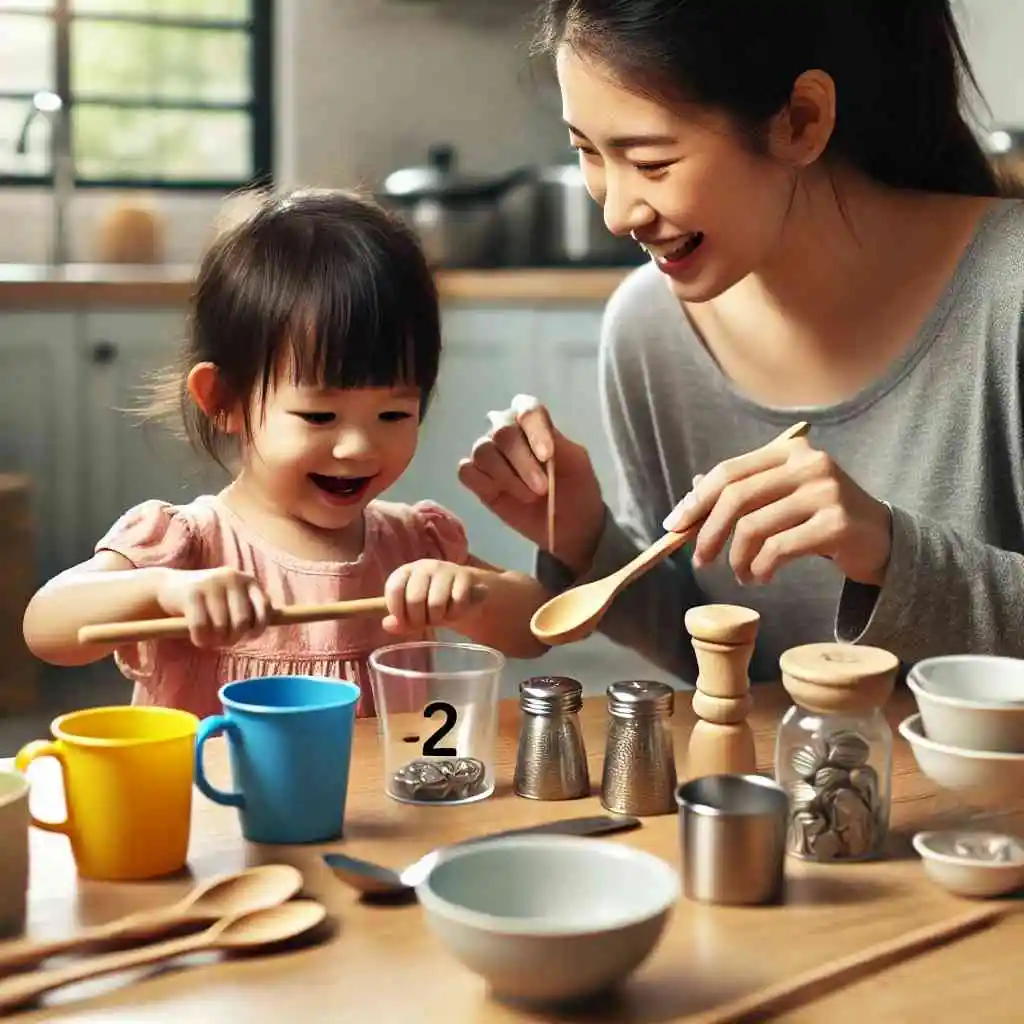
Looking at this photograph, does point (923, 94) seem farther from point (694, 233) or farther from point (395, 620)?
point (395, 620)

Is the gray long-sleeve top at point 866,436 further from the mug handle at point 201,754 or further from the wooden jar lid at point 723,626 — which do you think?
the mug handle at point 201,754

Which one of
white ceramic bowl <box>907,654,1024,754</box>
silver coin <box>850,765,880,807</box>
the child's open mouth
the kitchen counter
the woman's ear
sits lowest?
silver coin <box>850,765,880,807</box>

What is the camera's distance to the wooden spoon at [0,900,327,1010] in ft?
2.58

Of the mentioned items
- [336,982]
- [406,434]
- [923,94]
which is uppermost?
[923,94]

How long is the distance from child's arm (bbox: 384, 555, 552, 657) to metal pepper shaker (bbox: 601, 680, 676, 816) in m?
0.19

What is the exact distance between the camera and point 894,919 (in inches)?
35.9

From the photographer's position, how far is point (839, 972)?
2.69ft

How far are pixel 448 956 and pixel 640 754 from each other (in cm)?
28

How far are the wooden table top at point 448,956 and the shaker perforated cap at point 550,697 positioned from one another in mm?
67

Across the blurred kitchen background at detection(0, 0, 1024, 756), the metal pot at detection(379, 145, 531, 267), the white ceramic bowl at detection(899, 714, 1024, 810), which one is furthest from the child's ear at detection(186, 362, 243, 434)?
the metal pot at detection(379, 145, 531, 267)

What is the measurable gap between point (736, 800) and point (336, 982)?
29 cm

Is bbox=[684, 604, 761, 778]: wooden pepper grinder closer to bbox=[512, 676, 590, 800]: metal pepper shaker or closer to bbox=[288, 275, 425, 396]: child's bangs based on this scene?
bbox=[512, 676, 590, 800]: metal pepper shaker

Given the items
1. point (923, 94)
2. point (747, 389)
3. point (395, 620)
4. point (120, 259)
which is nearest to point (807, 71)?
point (923, 94)

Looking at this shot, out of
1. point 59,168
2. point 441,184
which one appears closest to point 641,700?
point 441,184
